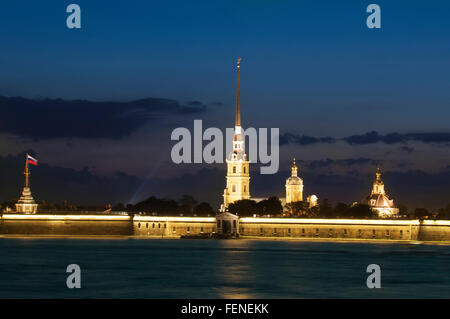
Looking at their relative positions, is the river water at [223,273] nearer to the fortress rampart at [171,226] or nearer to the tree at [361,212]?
the fortress rampart at [171,226]

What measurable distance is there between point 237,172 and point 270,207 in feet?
38.4

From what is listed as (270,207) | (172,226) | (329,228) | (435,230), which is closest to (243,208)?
(270,207)

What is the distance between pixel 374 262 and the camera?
95750mm

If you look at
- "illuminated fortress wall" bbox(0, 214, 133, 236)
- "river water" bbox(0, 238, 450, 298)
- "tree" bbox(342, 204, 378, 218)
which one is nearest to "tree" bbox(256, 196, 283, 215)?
"tree" bbox(342, 204, 378, 218)

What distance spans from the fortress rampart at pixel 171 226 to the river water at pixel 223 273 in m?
30.3

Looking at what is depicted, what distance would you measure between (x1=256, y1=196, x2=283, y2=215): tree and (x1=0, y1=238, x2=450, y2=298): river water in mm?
62685

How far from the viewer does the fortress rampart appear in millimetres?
147750

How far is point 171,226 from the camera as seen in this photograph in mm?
159125

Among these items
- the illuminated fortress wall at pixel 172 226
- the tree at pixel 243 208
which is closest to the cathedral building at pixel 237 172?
the tree at pixel 243 208

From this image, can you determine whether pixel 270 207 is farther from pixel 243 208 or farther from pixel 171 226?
pixel 171 226

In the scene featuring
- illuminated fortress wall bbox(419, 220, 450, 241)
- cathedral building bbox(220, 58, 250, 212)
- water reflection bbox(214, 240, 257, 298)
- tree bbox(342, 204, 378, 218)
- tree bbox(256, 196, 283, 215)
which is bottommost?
water reflection bbox(214, 240, 257, 298)

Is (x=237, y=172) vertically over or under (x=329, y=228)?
over

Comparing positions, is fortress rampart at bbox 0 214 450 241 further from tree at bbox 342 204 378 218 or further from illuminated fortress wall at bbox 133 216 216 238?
tree at bbox 342 204 378 218
